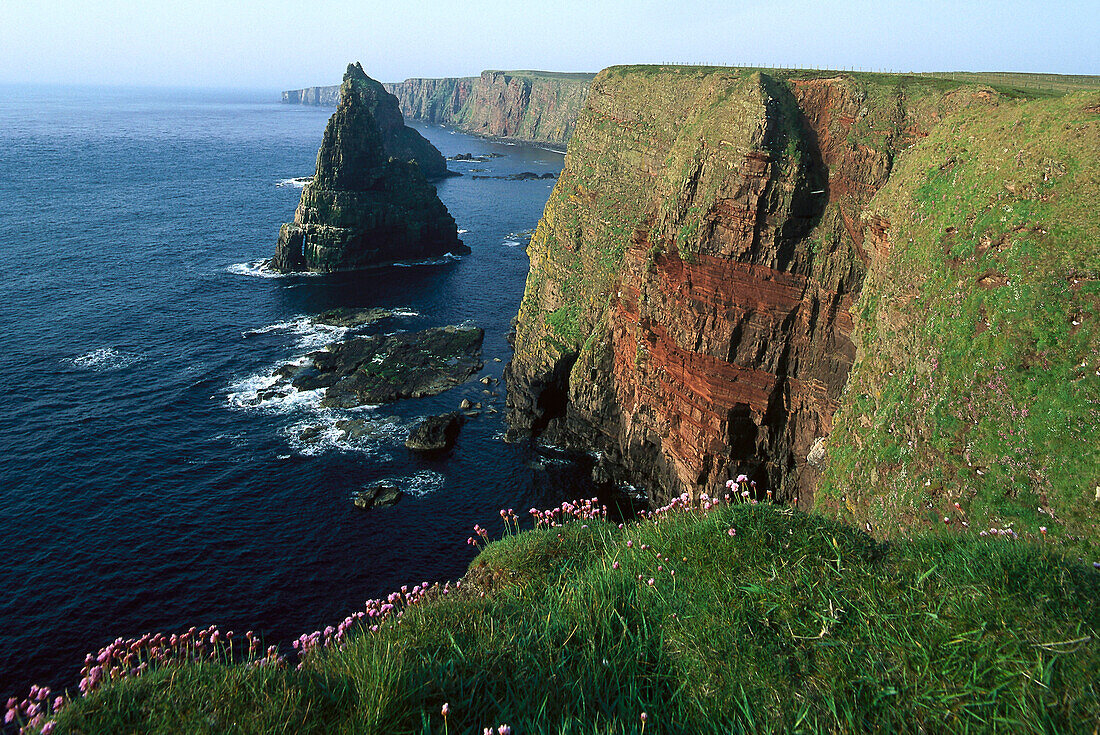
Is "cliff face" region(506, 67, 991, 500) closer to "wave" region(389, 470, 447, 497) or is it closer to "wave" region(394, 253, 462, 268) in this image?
"wave" region(389, 470, 447, 497)

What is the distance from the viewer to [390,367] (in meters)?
72.9

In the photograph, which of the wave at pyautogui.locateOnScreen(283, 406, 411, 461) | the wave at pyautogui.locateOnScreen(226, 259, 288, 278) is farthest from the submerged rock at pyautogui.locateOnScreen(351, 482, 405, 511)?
the wave at pyautogui.locateOnScreen(226, 259, 288, 278)

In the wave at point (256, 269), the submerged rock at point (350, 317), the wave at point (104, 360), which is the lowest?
the wave at point (104, 360)

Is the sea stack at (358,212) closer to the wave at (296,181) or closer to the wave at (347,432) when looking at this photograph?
the wave at (347,432)

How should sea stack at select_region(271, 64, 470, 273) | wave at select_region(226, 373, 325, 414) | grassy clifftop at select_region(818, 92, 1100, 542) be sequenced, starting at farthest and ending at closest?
sea stack at select_region(271, 64, 470, 273), wave at select_region(226, 373, 325, 414), grassy clifftop at select_region(818, 92, 1100, 542)

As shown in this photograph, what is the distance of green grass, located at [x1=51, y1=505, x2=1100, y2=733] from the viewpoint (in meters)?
6.87

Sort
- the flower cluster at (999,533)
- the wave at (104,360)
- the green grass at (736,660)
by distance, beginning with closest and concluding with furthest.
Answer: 1. the green grass at (736,660)
2. the flower cluster at (999,533)
3. the wave at (104,360)

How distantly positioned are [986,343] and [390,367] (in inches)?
2332

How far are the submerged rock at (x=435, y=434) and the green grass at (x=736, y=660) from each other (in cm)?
4816

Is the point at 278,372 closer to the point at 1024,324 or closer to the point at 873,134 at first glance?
the point at 873,134

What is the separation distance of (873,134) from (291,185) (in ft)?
520

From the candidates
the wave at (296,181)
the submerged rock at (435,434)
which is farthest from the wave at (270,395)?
the wave at (296,181)

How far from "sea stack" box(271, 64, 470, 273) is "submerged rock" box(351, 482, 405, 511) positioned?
66.3m

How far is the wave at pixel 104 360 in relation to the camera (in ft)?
224
